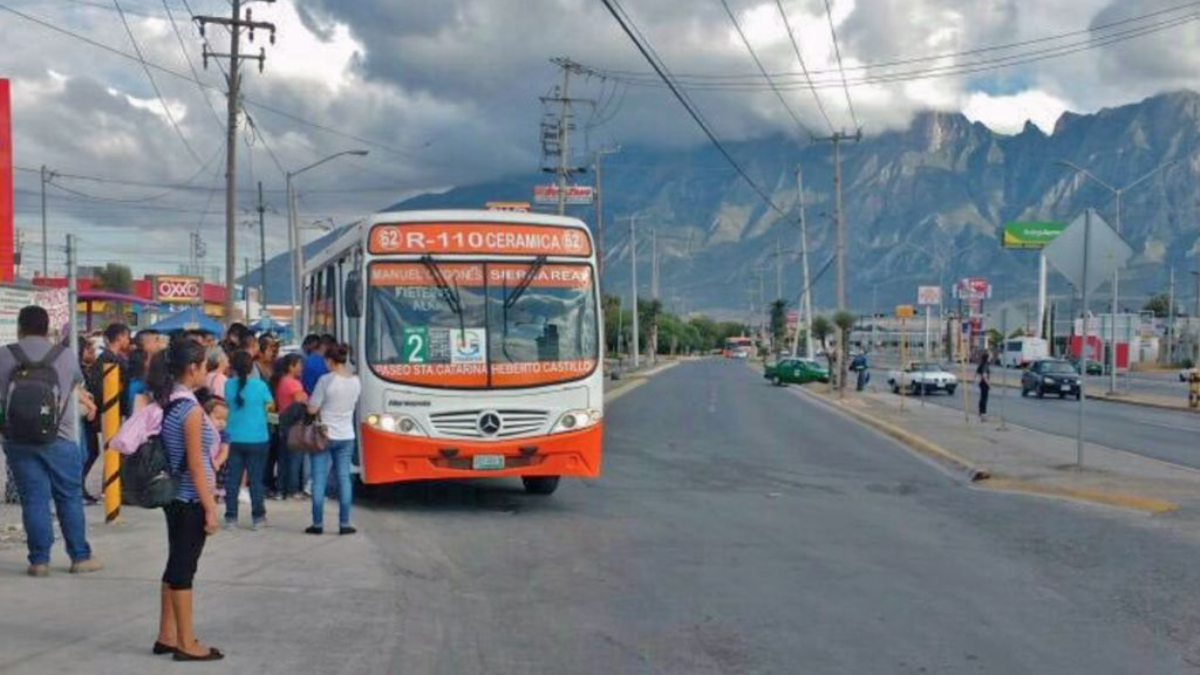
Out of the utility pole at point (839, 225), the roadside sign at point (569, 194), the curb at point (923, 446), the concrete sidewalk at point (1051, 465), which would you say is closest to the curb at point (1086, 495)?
the concrete sidewalk at point (1051, 465)

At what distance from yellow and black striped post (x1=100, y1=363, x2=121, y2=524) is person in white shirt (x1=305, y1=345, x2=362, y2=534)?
1.72 meters

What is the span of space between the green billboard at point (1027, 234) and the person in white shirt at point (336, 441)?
122661 millimetres

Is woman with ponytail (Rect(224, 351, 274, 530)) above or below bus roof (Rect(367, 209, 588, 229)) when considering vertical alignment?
below

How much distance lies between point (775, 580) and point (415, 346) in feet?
16.4

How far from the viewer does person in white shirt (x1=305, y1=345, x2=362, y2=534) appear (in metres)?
11.9

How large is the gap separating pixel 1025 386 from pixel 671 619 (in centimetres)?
4575

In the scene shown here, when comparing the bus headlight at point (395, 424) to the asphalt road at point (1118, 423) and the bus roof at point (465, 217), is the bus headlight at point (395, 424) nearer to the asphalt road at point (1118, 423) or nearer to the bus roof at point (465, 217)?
the bus roof at point (465, 217)

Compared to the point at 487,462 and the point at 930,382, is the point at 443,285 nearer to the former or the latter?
the point at 487,462

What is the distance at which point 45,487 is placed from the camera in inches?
359

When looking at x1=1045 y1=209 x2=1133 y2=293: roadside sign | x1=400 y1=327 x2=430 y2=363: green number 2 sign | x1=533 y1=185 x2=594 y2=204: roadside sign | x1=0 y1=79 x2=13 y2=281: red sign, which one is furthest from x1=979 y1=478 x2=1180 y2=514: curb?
x1=533 y1=185 x2=594 y2=204: roadside sign

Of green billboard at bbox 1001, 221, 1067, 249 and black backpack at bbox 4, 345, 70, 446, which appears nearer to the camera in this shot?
black backpack at bbox 4, 345, 70, 446

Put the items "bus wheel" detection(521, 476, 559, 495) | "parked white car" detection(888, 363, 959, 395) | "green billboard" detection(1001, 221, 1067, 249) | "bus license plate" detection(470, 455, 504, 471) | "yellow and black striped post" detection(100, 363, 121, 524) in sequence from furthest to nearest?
1. "green billboard" detection(1001, 221, 1067, 249)
2. "parked white car" detection(888, 363, 959, 395)
3. "bus wheel" detection(521, 476, 559, 495)
4. "bus license plate" detection(470, 455, 504, 471)
5. "yellow and black striped post" detection(100, 363, 121, 524)

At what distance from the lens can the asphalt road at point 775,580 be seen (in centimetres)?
774

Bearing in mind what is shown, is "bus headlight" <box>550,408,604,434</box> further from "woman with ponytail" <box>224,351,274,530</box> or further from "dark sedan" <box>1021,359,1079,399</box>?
"dark sedan" <box>1021,359,1079,399</box>
